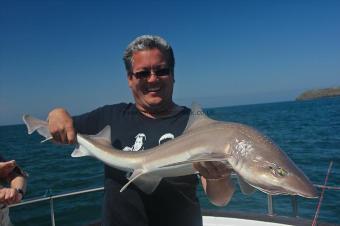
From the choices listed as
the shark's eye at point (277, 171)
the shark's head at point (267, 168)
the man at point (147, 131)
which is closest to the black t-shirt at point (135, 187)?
the man at point (147, 131)

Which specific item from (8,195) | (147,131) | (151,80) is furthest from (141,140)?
(8,195)

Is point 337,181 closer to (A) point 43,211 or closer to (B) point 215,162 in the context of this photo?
(A) point 43,211

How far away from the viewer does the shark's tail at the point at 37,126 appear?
141 inches

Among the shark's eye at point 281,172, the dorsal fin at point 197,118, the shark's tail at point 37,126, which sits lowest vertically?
the shark's eye at point 281,172

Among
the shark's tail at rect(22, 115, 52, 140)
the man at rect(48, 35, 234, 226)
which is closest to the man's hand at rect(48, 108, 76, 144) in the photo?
the man at rect(48, 35, 234, 226)

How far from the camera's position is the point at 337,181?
15250 mm

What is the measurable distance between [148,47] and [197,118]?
74 centimetres

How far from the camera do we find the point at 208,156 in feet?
9.27

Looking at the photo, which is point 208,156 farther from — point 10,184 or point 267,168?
point 10,184

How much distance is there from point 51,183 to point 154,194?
1850 cm

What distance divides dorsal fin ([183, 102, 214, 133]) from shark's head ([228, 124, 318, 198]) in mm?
460

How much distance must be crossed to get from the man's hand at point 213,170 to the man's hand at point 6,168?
6.21ft

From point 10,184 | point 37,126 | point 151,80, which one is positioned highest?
point 151,80

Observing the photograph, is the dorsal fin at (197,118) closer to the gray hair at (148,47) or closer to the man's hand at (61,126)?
the gray hair at (148,47)
